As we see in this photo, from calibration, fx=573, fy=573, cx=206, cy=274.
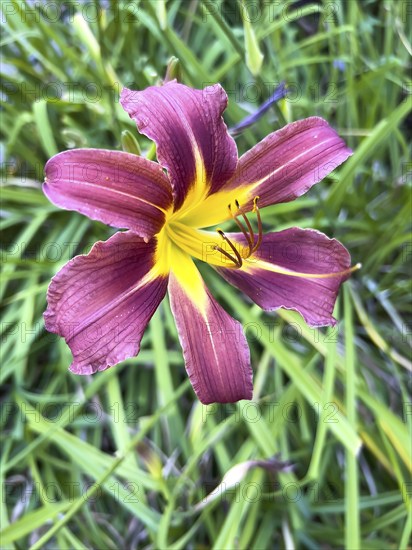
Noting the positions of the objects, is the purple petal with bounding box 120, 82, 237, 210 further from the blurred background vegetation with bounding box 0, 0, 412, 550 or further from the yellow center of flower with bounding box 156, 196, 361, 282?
the blurred background vegetation with bounding box 0, 0, 412, 550

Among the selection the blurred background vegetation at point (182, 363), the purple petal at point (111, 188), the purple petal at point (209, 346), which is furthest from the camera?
the blurred background vegetation at point (182, 363)

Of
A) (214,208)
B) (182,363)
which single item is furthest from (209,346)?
(182,363)

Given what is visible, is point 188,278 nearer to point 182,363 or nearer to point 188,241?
point 188,241

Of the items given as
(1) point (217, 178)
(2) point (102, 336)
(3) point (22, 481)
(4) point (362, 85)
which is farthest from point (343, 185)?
(3) point (22, 481)

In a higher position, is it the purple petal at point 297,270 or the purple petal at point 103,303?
the purple petal at point 103,303

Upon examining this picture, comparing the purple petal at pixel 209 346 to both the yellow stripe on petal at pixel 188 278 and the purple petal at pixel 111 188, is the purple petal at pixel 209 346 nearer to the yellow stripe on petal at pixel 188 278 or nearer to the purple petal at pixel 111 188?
the yellow stripe on petal at pixel 188 278

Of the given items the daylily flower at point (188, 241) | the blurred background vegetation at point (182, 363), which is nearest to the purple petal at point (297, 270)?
the daylily flower at point (188, 241)
